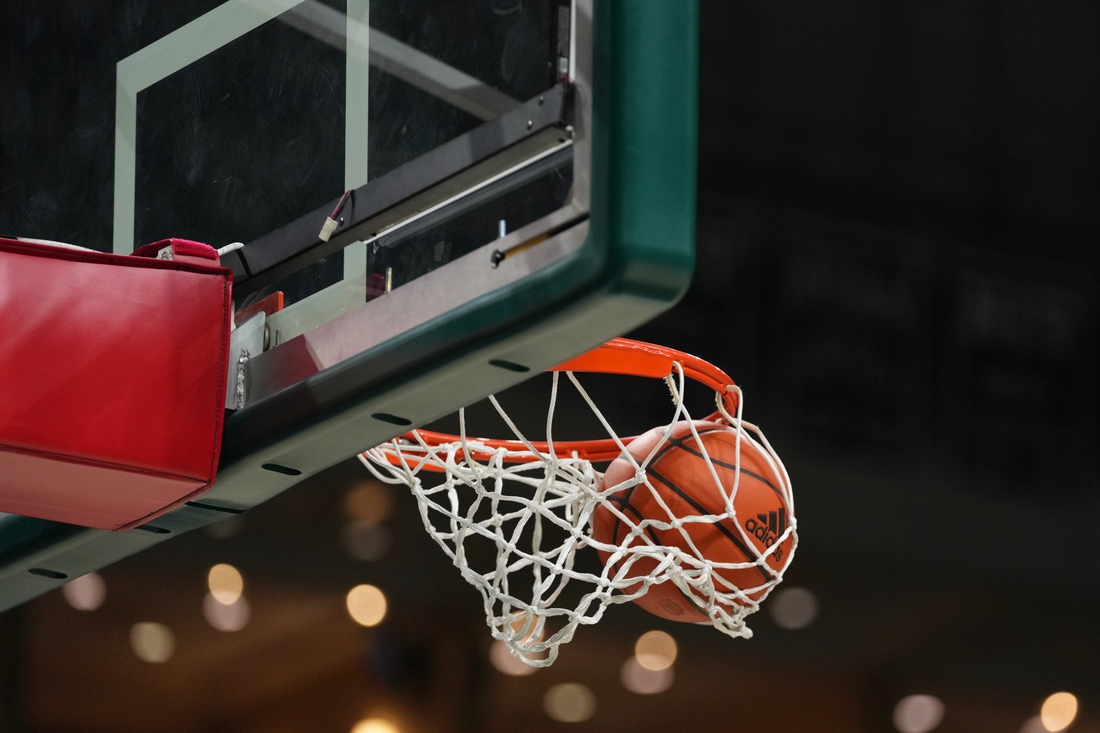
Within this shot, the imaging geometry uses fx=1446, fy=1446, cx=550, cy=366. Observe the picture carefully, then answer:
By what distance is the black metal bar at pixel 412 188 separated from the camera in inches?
38.9

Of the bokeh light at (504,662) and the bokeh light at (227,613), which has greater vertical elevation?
the bokeh light at (227,613)

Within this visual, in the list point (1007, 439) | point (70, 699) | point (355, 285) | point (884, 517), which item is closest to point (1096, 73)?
point (1007, 439)

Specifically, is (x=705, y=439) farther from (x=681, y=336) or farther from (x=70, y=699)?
(x=70, y=699)

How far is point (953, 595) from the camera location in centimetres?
416

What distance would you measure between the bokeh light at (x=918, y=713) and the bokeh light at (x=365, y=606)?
154cm

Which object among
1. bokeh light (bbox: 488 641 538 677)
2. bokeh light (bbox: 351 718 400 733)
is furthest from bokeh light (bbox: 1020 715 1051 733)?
bokeh light (bbox: 351 718 400 733)

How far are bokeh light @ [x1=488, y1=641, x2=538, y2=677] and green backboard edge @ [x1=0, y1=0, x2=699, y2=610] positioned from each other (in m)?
2.92

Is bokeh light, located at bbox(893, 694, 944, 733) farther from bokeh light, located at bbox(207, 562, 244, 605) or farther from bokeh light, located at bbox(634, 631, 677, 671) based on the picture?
bokeh light, located at bbox(207, 562, 244, 605)

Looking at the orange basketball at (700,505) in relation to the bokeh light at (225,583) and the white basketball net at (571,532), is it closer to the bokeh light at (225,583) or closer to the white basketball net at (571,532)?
the white basketball net at (571,532)

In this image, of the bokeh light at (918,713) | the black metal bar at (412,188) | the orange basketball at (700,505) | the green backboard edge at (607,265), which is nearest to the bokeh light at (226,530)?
the bokeh light at (918,713)

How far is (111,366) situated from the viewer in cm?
112

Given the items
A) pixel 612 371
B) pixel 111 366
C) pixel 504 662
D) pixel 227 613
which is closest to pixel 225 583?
pixel 227 613

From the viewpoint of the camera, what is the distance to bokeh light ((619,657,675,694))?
4.09 metres

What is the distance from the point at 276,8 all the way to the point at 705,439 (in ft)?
2.62
